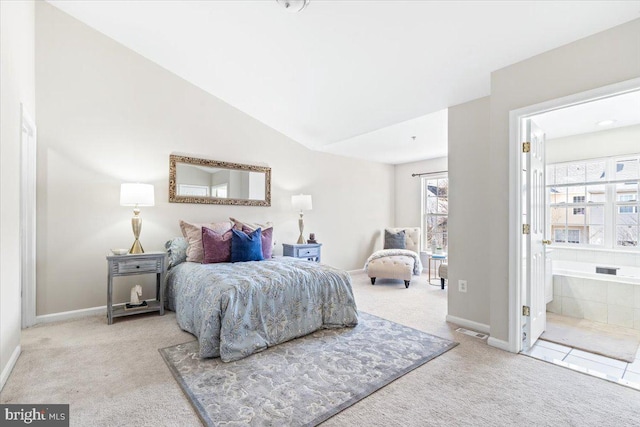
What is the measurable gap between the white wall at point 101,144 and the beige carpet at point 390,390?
0.79 m

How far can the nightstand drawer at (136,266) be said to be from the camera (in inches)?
121

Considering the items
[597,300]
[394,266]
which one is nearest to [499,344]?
[597,300]

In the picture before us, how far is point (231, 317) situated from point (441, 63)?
9.16 ft

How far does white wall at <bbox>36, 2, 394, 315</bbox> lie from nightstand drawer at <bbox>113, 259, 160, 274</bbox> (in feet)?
1.59

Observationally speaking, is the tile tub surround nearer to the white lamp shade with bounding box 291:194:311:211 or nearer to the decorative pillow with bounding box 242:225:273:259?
the white lamp shade with bounding box 291:194:311:211

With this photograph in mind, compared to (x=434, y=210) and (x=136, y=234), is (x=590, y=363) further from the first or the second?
(x=136, y=234)

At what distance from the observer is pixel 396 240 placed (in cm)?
592

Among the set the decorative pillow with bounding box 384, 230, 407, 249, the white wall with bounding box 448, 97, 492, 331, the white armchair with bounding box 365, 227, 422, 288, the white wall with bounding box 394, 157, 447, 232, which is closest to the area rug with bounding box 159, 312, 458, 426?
the white wall with bounding box 448, 97, 492, 331

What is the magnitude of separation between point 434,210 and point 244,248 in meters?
4.37

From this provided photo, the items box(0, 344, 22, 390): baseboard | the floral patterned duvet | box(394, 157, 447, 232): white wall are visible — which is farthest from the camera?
box(394, 157, 447, 232): white wall

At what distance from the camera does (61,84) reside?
318 centimetres

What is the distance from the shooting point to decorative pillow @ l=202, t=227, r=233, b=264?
Result: 330cm

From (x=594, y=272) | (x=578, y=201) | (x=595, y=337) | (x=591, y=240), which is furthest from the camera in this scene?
(x=578, y=201)

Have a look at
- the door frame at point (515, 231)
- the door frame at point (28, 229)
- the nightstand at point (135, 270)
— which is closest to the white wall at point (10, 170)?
the door frame at point (28, 229)
